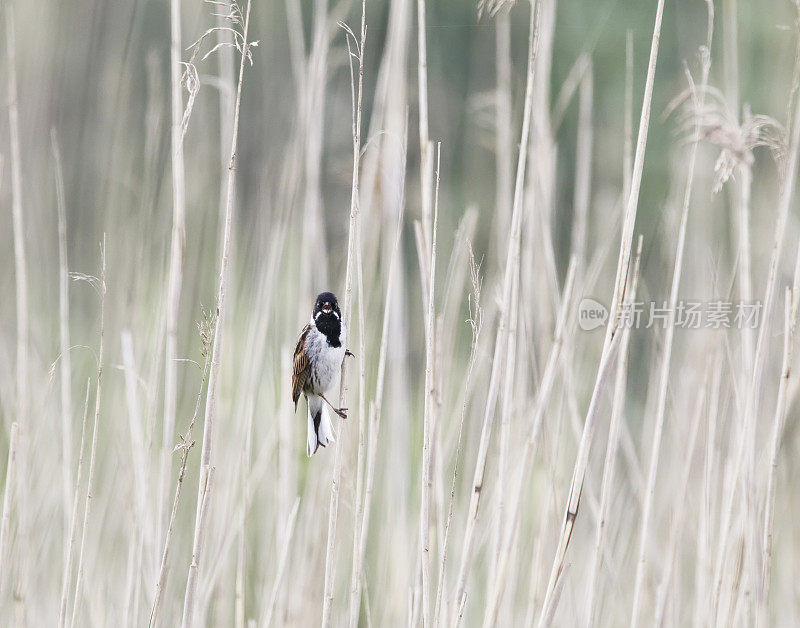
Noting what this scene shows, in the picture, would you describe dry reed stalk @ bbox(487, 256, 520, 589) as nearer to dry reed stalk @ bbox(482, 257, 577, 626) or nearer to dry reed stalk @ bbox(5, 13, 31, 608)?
dry reed stalk @ bbox(482, 257, 577, 626)

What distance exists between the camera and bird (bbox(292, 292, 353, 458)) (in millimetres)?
2301

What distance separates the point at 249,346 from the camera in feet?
→ 7.07

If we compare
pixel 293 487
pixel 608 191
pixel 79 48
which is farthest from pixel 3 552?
pixel 608 191

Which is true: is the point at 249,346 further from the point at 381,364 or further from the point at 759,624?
the point at 759,624

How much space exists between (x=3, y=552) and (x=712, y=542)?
161 cm

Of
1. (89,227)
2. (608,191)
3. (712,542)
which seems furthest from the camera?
(608,191)

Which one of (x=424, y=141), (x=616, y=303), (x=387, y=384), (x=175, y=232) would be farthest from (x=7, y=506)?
(x=616, y=303)

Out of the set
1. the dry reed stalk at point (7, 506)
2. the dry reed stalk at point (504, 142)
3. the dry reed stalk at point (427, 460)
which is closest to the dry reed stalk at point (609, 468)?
the dry reed stalk at point (427, 460)

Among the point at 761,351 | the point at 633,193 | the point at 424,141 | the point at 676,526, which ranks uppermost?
the point at 424,141

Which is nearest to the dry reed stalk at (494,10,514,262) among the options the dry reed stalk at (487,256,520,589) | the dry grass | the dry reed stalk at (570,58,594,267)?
the dry grass

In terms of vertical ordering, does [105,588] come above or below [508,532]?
below

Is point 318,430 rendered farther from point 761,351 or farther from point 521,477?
point 761,351

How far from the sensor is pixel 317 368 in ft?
7.81

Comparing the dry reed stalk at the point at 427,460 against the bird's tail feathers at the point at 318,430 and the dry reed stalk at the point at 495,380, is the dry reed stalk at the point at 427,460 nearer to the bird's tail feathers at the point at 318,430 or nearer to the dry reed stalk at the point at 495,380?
the dry reed stalk at the point at 495,380
